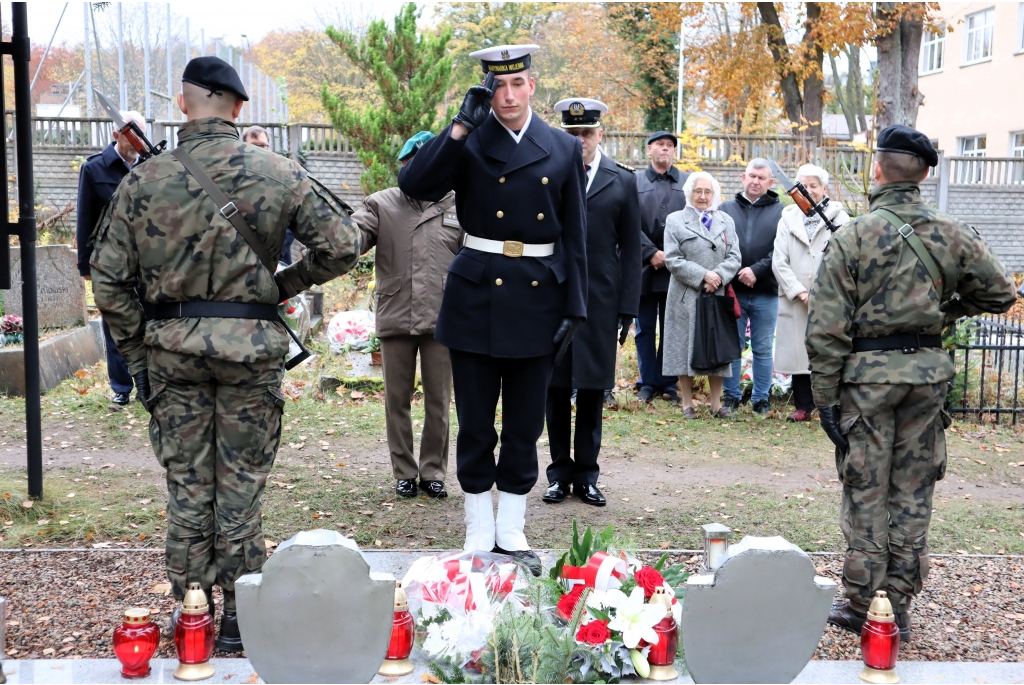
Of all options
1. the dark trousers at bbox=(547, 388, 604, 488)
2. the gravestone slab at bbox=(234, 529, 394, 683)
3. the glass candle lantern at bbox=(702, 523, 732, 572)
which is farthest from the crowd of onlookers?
the gravestone slab at bbox=(234, 529, 394, 683)

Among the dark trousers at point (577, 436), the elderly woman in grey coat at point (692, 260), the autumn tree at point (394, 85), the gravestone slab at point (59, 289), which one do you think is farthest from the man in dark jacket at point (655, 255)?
the autumn tree at point (394, 85)

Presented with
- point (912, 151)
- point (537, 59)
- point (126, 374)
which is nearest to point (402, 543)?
point (912, 151)

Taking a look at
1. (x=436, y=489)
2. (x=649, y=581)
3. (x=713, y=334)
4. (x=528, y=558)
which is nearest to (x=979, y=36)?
(x=713, y=334)

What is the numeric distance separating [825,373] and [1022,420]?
6021 millimetres

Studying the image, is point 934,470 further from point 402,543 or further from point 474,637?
point 402,543

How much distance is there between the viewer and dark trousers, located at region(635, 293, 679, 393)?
29.3 feet

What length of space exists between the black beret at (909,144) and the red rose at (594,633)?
7.44 ft

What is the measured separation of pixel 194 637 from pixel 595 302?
336 centimetres

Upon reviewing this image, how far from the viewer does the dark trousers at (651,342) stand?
Result: 895cm

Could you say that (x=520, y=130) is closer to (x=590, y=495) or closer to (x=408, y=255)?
(x=408, y=255)

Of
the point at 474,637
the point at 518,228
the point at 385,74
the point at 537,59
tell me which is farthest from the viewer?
the point at 537,59

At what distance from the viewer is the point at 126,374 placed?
8453 mm

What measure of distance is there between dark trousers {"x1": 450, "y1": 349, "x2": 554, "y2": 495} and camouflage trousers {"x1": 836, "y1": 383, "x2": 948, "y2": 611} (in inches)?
52.8

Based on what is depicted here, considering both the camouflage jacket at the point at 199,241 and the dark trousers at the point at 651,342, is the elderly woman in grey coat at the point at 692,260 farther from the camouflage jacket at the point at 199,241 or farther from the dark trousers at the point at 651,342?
the camouflage jacket at the point at 199,241
